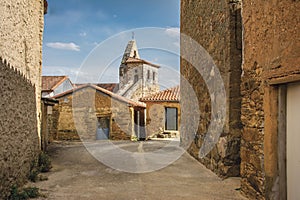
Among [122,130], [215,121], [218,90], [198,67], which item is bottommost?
[122,130]

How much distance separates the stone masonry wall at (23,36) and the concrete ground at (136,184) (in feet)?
6.35

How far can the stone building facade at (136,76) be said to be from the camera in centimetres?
2397

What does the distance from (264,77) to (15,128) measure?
3641mm

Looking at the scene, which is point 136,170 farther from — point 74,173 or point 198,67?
point 198,67

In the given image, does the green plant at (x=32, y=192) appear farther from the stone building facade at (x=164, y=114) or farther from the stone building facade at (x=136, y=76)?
the stone building facade at (x=136, y=76)

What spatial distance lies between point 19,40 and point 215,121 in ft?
12.6

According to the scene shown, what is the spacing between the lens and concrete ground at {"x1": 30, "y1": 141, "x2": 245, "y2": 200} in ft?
12.3

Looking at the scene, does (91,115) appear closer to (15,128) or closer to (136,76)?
(15,128)

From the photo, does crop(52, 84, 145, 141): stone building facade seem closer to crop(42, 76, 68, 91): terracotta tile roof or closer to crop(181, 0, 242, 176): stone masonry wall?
crop(181, 0, 242, 176): stone masonry wall

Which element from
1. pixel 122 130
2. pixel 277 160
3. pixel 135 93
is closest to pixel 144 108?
pixel 122 130

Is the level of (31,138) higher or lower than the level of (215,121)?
lower

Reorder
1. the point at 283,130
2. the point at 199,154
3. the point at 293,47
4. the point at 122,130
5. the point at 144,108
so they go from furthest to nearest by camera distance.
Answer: the point at 144,108 < the point at 122,130 < the point at 199,154 < the point at 283,130 < the point at 293,47

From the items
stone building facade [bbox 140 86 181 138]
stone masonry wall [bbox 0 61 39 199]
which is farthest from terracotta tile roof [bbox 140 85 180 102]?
stone masonry wall [bbox 0 61 39 199]

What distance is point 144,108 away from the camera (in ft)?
56.1
